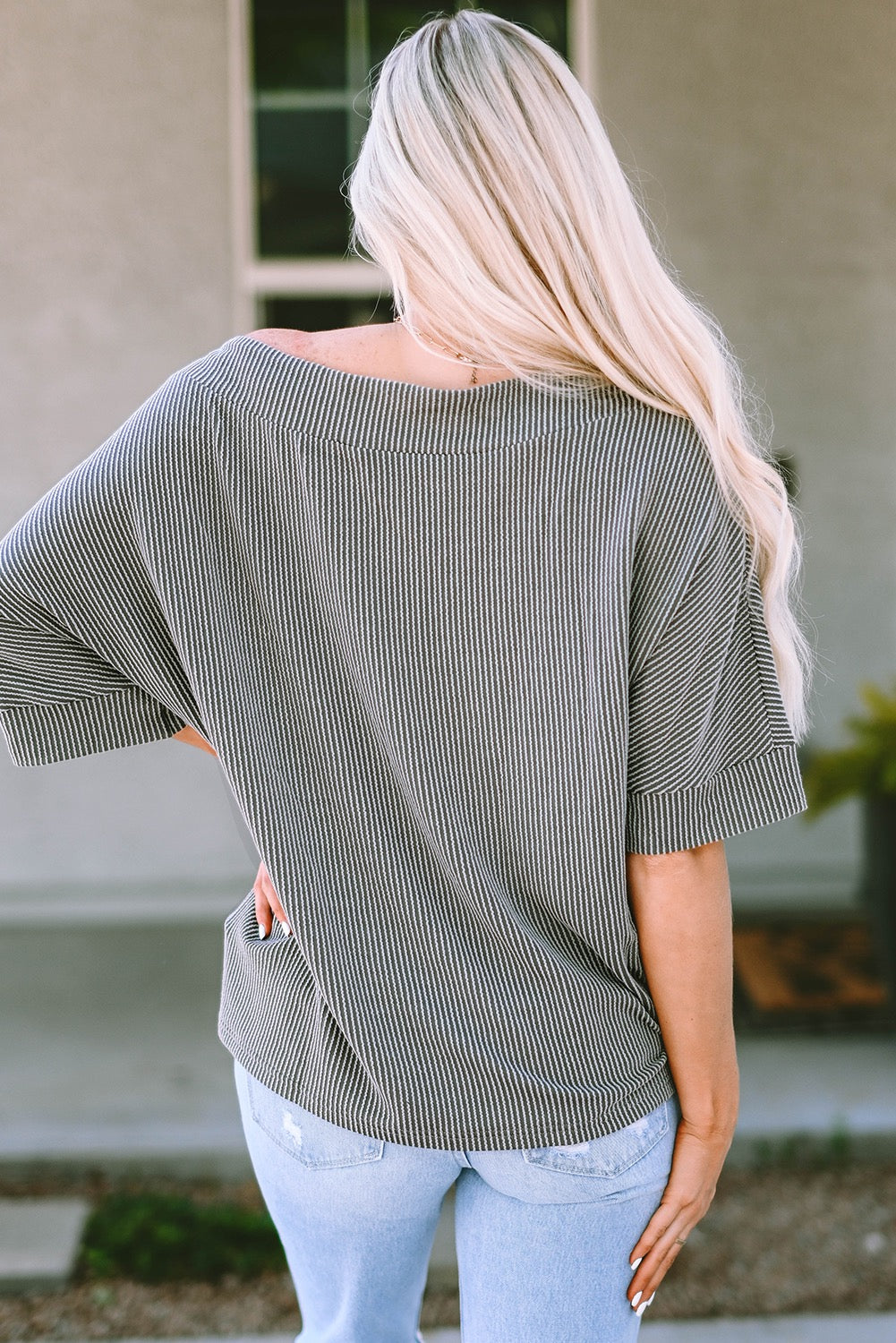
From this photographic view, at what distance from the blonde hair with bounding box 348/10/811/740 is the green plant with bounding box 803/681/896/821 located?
8.87 feet

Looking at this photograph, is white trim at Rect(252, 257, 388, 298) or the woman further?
white trim at Rect(252, 257, 388, 298)

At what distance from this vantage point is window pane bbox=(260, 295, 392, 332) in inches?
167

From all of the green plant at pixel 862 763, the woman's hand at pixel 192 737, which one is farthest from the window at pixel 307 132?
the woman's hand at pixel 192 737

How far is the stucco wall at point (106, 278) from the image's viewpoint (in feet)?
13.1

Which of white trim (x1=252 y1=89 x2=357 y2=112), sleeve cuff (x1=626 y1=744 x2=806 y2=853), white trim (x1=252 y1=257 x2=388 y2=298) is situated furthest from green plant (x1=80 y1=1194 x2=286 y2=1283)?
white trim (x1=252 y1=89 x2=357 y2=112)

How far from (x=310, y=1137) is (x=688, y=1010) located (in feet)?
1.24

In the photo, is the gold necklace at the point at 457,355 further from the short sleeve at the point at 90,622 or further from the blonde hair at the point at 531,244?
the short sleeve at the point at 90,622

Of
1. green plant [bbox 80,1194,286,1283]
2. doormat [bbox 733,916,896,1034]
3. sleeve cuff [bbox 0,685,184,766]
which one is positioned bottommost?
doormat [bbox 733,916,896,1034]

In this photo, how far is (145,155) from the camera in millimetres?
4020

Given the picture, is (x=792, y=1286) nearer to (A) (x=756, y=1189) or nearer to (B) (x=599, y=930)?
(A) (x=756, y=1189)

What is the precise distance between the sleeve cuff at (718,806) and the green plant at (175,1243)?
6.66 ft

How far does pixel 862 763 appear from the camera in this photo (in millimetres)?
3680

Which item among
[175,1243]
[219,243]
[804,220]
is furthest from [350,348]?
[804,220]

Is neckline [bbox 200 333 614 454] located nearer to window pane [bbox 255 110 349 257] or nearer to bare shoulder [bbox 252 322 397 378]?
bare shoulder [bbox 252 322 397 378]
